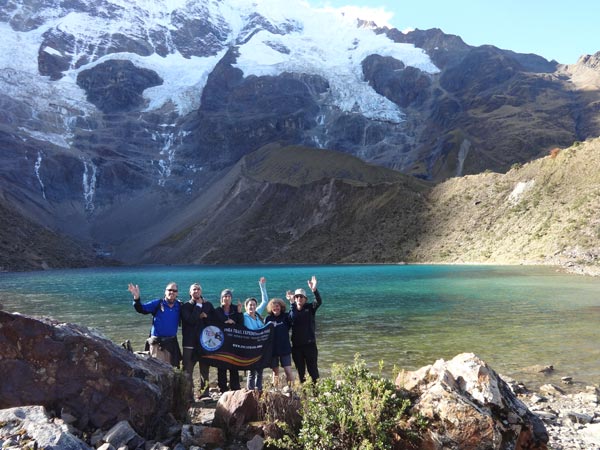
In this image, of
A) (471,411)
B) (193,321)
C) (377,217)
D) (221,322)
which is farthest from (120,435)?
(377,217)

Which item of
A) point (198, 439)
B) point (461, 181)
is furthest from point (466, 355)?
point (461, 181)

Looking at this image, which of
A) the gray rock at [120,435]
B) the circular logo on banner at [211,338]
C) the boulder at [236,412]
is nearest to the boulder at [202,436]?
the boulder at [236,412]

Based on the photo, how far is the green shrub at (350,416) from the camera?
712 centimetres

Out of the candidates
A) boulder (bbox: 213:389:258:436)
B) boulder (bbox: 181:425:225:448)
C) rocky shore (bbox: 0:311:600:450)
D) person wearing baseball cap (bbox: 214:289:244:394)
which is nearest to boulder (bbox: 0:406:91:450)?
rocky shore (bbox: 0:311:600:450)

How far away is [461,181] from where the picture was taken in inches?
4897

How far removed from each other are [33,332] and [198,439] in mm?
3025

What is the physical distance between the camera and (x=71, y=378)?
7.98 metres

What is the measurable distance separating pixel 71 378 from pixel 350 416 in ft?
14.1

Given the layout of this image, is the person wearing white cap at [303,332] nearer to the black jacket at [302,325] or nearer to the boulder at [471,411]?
the black jacket at [302,325]

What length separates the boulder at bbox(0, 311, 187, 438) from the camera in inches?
308

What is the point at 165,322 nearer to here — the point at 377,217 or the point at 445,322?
the point at 445,322

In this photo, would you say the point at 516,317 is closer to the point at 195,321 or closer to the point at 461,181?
the point at 195,321

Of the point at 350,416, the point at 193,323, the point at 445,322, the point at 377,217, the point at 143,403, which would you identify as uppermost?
the point at 377,217

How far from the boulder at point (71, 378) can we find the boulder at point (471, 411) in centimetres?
426
